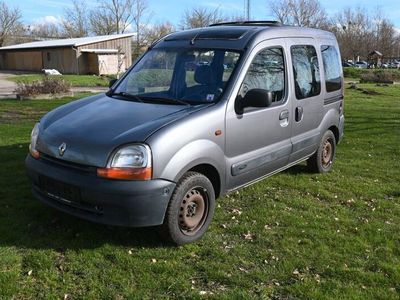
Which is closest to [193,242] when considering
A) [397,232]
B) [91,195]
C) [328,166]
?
[91,195]

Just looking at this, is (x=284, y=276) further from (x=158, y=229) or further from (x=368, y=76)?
(x=368, y=76)

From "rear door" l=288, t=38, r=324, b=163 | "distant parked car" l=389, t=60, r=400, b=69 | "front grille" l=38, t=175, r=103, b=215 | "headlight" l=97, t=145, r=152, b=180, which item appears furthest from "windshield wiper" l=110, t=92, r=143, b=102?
"distant parked car" l=389, t=60, r=400, b=69

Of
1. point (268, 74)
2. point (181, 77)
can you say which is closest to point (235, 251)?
point (181, 77)

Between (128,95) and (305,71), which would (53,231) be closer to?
(128,95)

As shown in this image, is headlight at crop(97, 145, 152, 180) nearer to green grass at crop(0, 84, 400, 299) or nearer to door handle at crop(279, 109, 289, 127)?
green grass at crop(0, 84, 400, 299)

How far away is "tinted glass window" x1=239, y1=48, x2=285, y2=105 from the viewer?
496 centimetres

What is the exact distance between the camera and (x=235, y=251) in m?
4.27

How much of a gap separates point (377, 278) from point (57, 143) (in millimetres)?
2974

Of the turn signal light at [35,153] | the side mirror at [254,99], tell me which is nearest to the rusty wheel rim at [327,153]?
the side mirror at [254,99]

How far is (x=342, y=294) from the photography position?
140 inches

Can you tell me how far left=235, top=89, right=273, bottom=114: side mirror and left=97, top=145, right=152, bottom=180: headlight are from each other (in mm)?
1279

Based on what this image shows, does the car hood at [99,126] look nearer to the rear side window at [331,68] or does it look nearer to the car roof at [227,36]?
the car roof at [227,36]

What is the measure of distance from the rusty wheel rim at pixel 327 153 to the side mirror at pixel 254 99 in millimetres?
2531

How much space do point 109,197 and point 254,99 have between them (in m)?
1.78
